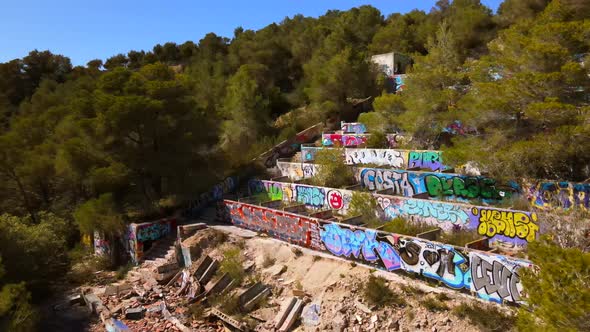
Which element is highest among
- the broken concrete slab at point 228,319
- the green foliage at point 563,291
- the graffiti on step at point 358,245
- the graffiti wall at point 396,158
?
the green foliage at point 563,291

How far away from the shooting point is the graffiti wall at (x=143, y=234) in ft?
87.7

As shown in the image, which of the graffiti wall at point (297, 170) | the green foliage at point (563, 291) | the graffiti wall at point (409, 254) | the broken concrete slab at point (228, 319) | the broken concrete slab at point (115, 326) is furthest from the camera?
the graffiti wall at point (297, 170)

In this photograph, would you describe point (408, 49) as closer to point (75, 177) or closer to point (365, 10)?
point (365, 10)

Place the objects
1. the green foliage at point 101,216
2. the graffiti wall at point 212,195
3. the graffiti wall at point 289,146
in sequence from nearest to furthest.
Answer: the green foliage at point 101,216 < the graffiti wall at point 212,195 < the graffiti wall at point 289,146

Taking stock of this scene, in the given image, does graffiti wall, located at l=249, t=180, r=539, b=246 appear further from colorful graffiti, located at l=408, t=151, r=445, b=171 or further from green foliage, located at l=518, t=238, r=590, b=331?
green foliage, located at l=518, t=238, r=590, b=331

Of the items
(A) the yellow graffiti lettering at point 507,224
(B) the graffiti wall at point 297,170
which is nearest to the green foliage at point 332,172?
(B) the graffiti wall at point 297,170

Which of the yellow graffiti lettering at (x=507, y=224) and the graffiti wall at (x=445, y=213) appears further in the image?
the graffiti wall at (x=445, y=213)

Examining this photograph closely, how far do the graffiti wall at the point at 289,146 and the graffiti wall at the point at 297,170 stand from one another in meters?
2.75

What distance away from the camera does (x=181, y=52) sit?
8219 centimetres

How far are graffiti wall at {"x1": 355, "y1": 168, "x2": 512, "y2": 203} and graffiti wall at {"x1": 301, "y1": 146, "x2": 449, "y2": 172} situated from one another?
2.57 meters

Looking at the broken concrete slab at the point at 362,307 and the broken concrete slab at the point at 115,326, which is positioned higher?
the broken concrete slab at the point at 362,307

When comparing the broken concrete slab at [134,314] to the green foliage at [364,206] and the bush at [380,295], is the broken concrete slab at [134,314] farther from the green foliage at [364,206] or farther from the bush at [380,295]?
the green foliage at [364,206]

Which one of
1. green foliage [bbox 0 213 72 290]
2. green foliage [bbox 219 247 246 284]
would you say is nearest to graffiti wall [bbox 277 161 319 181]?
green foliage [bbox 219 247 246 284]

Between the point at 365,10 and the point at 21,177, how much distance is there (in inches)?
1961
